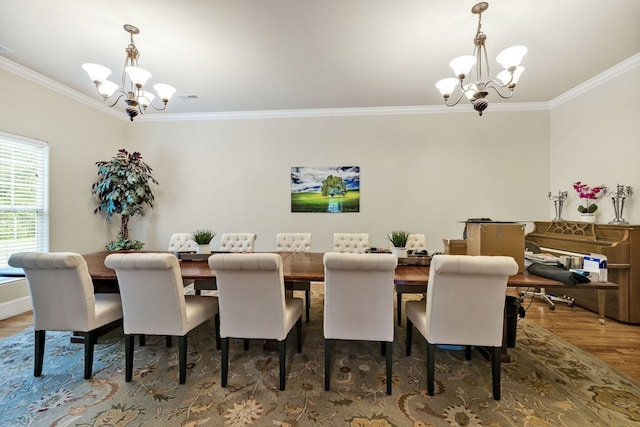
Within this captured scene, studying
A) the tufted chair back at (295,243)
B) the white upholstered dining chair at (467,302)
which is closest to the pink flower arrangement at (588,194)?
the white upholstered dining chair at (467,302)

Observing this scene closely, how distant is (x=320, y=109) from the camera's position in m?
4.38

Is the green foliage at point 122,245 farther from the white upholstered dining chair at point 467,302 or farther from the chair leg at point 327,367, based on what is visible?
the white upholstered dining chair at point 467,302

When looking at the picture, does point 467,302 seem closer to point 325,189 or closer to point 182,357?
point 182,357

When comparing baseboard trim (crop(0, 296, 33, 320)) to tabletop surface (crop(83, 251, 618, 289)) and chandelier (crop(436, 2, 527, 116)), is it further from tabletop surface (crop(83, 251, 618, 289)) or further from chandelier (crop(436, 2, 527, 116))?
chandelier (crop(436, 2, 527, 116))

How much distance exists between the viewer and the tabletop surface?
1702 millimetres

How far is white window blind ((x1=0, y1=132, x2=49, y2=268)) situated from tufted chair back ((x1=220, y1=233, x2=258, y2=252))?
2340 millimetres

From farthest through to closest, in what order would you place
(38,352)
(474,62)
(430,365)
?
(474,62) < (38,352) < (430,365)

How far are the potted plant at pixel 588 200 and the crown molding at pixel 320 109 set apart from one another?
1.32 m

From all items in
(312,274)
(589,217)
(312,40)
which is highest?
(312,40)

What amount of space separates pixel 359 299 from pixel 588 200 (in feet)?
12.0

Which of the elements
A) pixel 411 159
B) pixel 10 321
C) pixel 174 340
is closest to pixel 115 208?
pixel 10 321

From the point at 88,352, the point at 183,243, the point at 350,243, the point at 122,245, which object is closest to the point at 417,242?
the point at 350,243

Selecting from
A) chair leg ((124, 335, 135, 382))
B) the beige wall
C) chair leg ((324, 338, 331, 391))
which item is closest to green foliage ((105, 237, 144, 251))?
chair leg ((124, 335, 135, 382))

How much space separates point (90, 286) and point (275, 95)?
313 centimetres
